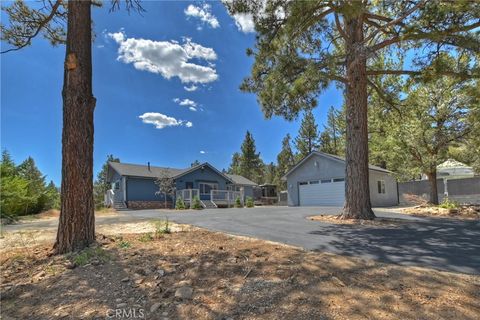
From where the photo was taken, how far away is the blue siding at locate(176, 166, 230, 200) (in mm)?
27078

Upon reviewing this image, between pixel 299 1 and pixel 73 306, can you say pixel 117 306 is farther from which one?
pixel 299 1

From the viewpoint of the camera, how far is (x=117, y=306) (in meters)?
3.18

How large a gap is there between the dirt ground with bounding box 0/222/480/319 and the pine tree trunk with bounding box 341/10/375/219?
4.88m

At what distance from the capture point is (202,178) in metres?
29.1

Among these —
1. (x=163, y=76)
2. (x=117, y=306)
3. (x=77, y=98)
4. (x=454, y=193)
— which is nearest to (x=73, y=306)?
(x=117, y=306)

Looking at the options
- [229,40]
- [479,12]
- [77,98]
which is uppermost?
[229,40]

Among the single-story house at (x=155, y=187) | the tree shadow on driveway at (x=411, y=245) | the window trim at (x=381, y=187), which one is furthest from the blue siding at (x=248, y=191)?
the tree shadow on driveway at (x=411, y=245)

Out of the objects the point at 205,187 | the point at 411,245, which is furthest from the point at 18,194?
the point at 205,187

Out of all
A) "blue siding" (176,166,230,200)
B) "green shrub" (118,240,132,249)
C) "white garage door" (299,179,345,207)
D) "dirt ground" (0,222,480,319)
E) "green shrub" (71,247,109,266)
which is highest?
"blue siding" (176,166,230,200)

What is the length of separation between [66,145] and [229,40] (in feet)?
39.1

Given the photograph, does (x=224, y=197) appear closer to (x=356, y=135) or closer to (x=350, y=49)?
(x=356, y=135)

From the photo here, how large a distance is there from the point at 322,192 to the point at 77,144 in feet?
58.2

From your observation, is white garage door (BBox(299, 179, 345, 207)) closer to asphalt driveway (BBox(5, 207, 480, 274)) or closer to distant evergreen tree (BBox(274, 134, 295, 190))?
asphalt driveway (BBox(5, 207, 480, 274))

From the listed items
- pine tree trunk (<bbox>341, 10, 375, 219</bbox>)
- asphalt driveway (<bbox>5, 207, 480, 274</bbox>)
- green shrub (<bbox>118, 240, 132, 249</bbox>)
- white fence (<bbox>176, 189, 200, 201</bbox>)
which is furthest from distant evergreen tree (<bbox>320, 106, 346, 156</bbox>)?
green shrub (<bbox>118, 240, 132, 249</bbox>)
